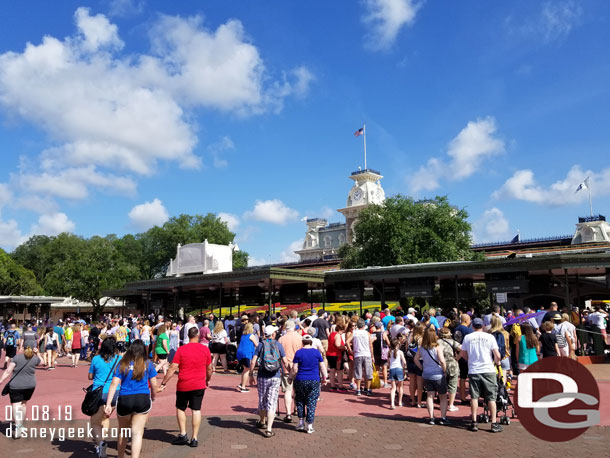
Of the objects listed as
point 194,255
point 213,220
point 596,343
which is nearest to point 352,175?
point 213,220

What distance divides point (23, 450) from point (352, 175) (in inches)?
3409

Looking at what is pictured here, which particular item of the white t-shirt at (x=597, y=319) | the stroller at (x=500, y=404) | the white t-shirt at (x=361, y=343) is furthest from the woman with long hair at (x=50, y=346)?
the white t-shirt at (x=597, y=319)

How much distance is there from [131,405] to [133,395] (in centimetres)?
13

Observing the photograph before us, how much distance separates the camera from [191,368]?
772cm

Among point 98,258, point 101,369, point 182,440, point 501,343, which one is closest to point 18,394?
point 101,369

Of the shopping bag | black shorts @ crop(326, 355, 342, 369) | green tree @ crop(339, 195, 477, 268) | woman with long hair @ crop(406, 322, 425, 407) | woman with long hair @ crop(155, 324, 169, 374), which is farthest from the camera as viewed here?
green tree @ crop(339, 195, 477, 268)

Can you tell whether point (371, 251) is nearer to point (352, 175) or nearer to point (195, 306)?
point (195, 306)

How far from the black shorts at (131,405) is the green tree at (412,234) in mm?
41661

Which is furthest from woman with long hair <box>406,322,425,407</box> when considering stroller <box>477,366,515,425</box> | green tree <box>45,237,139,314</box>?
green tree <box>45,237,139,314</box>

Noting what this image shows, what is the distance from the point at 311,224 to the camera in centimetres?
10412

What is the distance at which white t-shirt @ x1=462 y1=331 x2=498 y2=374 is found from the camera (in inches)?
342

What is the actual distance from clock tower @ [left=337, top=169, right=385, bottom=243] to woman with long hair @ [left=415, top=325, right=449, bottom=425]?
78.8 meters

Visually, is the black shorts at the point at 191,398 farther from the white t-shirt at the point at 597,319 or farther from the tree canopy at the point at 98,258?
the tree canopy at the point at 98,258

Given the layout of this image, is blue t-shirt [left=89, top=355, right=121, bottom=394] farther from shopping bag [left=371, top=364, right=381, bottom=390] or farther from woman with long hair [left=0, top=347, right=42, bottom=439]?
shopping bag [left=371, top=364, right=381, bottom=390]
